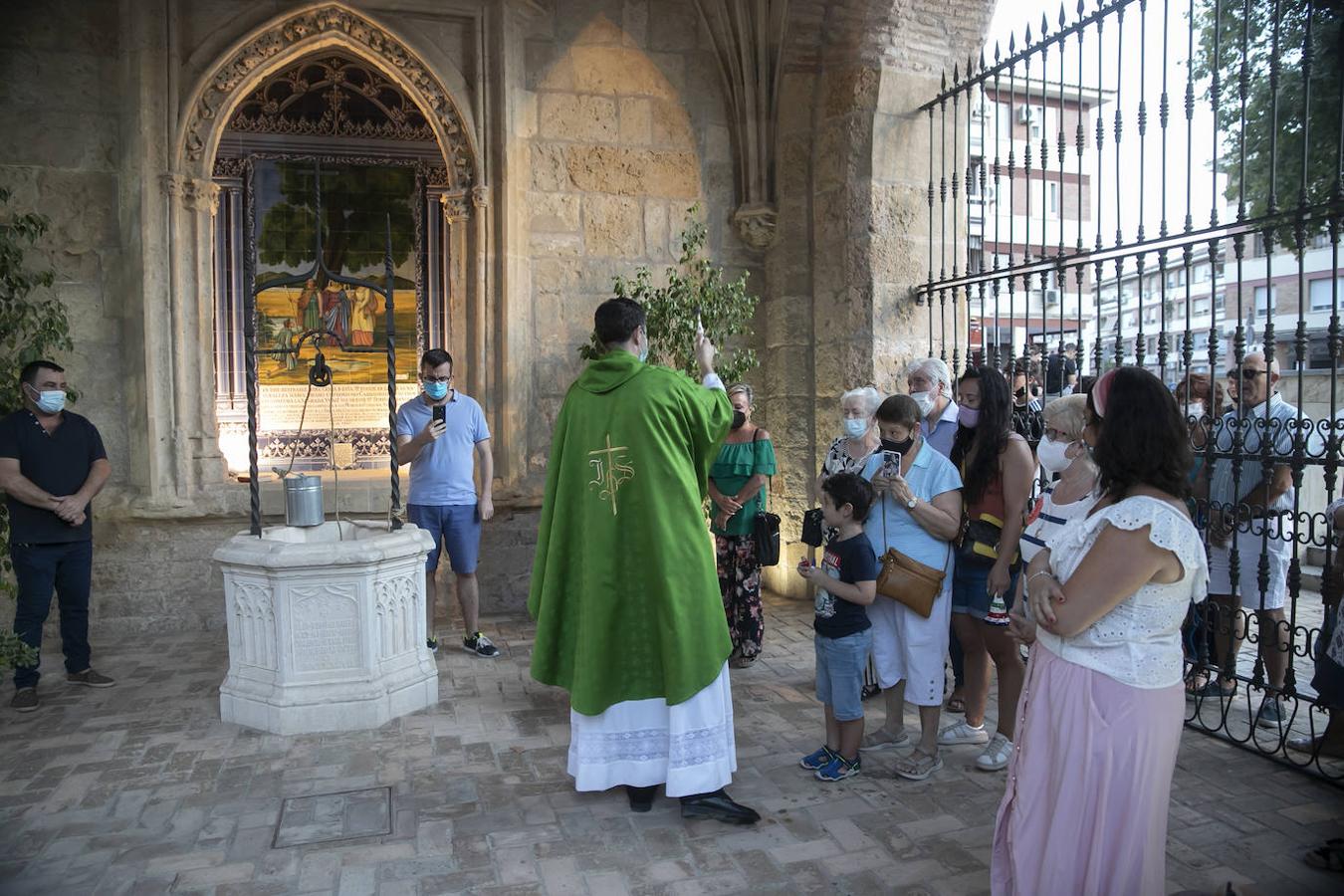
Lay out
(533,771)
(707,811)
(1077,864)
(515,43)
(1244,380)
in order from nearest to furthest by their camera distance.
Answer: (1077,864) < (707,811) < (533,771) < (1244,380) < (515,43)


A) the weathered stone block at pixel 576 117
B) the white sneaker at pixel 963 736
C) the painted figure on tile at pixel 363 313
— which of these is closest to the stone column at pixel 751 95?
the weathered stone block at pixel 576 117

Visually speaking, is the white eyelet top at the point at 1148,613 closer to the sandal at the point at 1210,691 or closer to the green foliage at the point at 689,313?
the sandal at the point at 1210,691

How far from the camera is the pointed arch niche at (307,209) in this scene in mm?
6215

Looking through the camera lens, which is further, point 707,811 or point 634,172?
point 634,172

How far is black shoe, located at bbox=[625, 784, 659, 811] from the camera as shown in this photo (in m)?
3.31

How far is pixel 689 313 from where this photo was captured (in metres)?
6.26

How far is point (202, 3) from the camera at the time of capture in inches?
243

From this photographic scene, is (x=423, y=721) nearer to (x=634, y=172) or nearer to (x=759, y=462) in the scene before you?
(x=759, y=462)

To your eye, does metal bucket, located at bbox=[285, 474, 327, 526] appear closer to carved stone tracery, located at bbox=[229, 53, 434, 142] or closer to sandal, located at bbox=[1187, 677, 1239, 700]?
carved stone tracery, located at bbox=[229, 53, 434, 142]

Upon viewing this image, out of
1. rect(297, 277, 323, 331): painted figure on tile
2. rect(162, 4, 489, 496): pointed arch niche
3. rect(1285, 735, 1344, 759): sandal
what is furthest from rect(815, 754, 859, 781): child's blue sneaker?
rect(297, 277, 323, 331): painted figure on tile

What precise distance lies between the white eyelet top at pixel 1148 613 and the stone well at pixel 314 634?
10.1 ft

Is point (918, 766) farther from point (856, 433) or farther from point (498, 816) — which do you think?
point (498, 816)

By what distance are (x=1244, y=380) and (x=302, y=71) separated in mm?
6534

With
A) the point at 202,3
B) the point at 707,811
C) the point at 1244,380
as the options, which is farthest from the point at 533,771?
the point at 202,3
